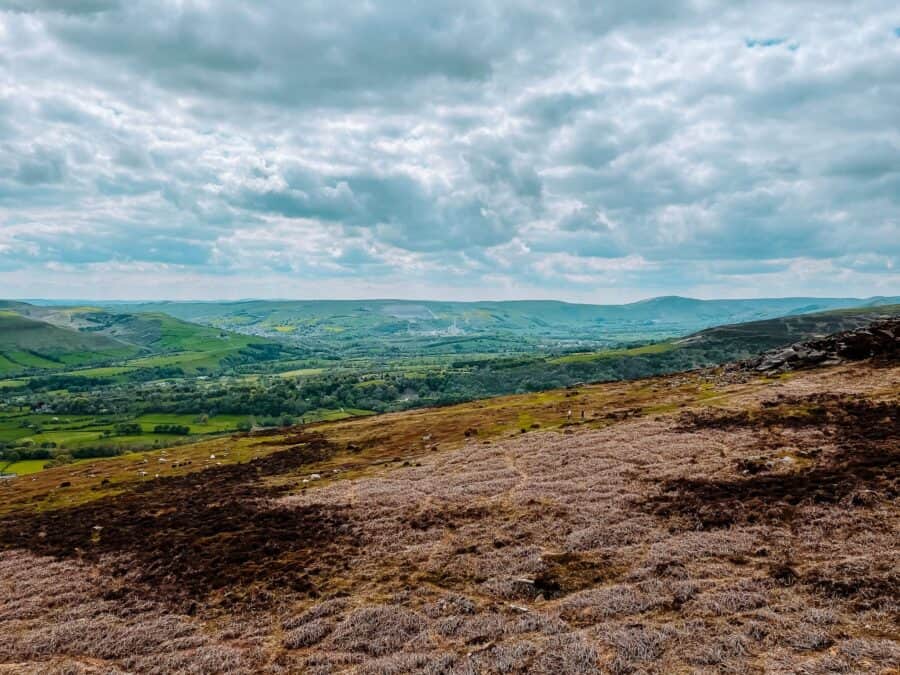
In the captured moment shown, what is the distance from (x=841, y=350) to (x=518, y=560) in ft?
244

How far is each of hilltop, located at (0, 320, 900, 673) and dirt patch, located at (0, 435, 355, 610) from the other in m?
0.25

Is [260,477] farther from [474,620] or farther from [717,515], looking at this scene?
[717,515]

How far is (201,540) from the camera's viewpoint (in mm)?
40250

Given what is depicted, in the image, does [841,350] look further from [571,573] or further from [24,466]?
[24,466]

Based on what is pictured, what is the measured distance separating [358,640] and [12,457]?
581ft

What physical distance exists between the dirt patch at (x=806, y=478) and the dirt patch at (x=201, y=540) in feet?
76.9

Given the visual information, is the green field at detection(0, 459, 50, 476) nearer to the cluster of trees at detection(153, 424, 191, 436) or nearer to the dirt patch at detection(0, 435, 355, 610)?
the cluster of trees at detection(153, 424, 191, 436)

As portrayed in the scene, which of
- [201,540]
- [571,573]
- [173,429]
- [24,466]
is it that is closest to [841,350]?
[571,573]

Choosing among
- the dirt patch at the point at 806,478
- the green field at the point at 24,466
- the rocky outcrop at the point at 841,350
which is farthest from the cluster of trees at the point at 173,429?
the dirt patch at the point at 806,478

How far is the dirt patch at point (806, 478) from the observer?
31234mm

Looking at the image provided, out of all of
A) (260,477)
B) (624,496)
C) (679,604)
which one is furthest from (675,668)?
(260,477)

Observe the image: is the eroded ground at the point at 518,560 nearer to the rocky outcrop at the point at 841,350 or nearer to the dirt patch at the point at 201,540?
the dirt patch at the point at 201,540

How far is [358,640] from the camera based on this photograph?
24.0m

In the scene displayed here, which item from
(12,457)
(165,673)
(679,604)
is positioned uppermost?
(679,604)
